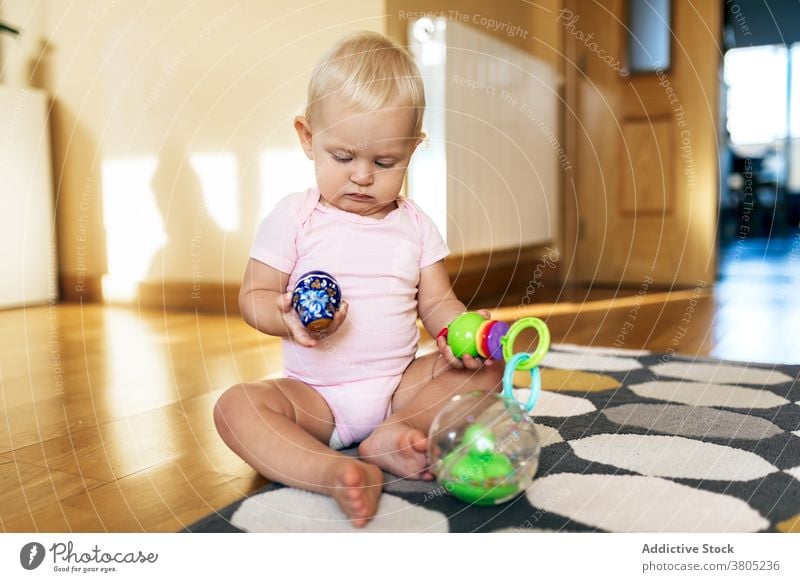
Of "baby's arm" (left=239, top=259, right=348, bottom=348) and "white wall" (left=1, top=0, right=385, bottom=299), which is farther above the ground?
"white wall" (left=1, top=0, right=385, bottom=299)

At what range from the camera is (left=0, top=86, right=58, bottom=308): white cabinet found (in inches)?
80.4

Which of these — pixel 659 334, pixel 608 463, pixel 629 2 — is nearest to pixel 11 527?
pixel 608 463

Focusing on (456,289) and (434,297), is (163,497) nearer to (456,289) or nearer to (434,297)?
(434,297)

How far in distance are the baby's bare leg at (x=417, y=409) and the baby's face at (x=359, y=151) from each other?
188 millimetres

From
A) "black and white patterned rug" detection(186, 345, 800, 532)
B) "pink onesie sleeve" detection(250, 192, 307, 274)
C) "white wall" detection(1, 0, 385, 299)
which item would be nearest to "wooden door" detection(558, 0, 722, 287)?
"white wall" detection(1, 0, 385, 299)

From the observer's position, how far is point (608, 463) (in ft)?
2.50

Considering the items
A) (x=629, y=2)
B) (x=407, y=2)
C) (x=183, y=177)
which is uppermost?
(x=629, y=2)

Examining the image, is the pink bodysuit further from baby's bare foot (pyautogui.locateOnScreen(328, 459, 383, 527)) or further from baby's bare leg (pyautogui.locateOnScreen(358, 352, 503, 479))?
baby's bare foot (pyautogui.locateOnScreen(328, 459, 383, 527))

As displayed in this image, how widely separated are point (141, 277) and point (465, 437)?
165cm

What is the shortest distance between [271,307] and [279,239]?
0.09m

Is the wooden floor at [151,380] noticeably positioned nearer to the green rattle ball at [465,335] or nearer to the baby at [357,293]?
the baby at [357,293]

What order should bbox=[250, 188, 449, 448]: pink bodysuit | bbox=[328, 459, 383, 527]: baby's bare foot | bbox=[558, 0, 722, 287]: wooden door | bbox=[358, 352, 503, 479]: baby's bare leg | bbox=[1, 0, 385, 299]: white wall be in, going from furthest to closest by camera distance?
bbox=[558, 0, 722, 287]: wooden door, bbox=[1, 0, 385, 299]: white wall, bbox=[250, 188, 449, 448]: pink bodysuit, bbox=[358, 352, 503, 479]: baby's bare leg, bbox=[328, 459, 383, 527]: baby's bare foot
